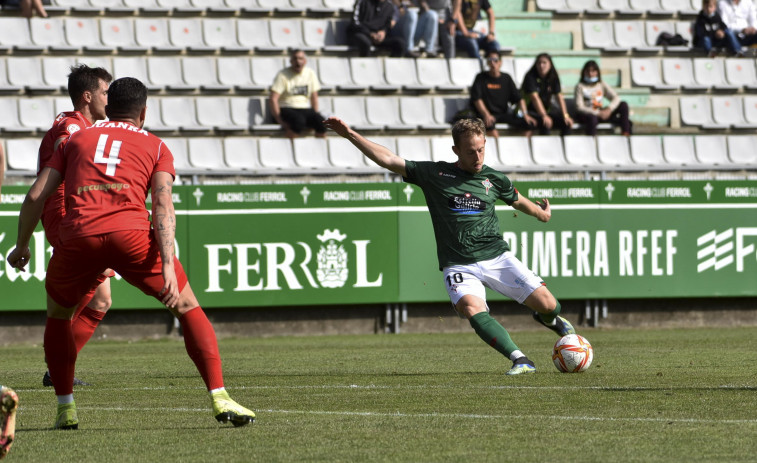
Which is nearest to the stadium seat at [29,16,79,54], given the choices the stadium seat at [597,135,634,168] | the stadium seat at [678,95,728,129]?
the stadium seat at [597,135,634,168]

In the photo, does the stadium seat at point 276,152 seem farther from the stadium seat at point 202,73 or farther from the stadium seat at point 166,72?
the stadium seat at point 166,72

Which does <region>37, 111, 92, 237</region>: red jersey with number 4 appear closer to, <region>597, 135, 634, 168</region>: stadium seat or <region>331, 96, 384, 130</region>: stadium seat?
<region>331, 96, 384, 130</region>: stadium seat

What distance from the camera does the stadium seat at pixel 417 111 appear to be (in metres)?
19.9

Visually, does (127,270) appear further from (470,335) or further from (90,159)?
(470,335)

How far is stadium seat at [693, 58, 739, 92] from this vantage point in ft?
73.9

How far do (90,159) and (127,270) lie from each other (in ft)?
2.03

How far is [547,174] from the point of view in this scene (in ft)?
58.2

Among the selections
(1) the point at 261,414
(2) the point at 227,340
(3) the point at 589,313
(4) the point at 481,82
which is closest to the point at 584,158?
(4) the point at 481,82

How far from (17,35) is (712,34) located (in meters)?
12.1

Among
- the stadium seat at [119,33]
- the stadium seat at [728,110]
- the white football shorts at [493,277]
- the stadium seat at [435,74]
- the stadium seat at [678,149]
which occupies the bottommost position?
the white football shorts at [493,277]

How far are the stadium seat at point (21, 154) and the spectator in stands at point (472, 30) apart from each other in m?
7.71

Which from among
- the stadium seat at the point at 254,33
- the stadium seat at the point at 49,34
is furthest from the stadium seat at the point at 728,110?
the stadium seat at the point at 49,34

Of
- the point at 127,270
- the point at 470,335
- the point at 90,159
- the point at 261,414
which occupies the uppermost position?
the point at 90,159

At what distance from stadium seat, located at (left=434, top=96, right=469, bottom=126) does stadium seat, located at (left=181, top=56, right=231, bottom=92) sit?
130 inches
